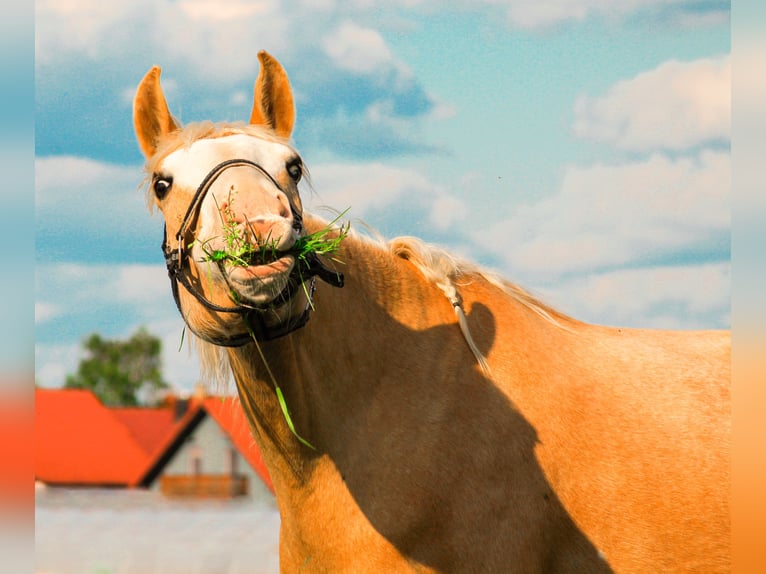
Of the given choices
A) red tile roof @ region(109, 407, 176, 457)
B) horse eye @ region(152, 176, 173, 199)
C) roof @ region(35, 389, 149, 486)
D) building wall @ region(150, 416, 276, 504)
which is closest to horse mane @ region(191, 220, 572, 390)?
horse eye @ region(152, 176, 173, 199)

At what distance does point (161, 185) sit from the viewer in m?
3.86

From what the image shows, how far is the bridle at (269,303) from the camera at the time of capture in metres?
3.52

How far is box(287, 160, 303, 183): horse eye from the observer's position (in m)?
3.81

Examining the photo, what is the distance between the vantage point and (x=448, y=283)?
4.56m

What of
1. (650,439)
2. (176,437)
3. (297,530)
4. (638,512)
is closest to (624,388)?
(650,439)

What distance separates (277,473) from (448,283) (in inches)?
50.8

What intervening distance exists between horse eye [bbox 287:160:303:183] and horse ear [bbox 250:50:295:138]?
475 millimetres

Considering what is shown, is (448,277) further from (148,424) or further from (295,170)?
(148,424)

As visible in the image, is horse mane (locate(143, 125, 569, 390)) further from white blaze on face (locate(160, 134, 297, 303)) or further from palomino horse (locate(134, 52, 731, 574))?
white blaze on face (locate(160, 134, 297, 303))

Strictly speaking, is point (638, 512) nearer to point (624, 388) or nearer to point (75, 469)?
point (624, 388)

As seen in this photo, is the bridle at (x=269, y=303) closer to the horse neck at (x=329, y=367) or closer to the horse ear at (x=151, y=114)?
the horse neck at (x=329, y=367)

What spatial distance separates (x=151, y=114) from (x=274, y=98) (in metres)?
0.60

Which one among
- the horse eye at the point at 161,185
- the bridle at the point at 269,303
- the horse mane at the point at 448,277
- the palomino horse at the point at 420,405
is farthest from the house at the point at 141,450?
the bridle at the point at 269,303

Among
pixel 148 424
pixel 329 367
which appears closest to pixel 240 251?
pixel 329 367
